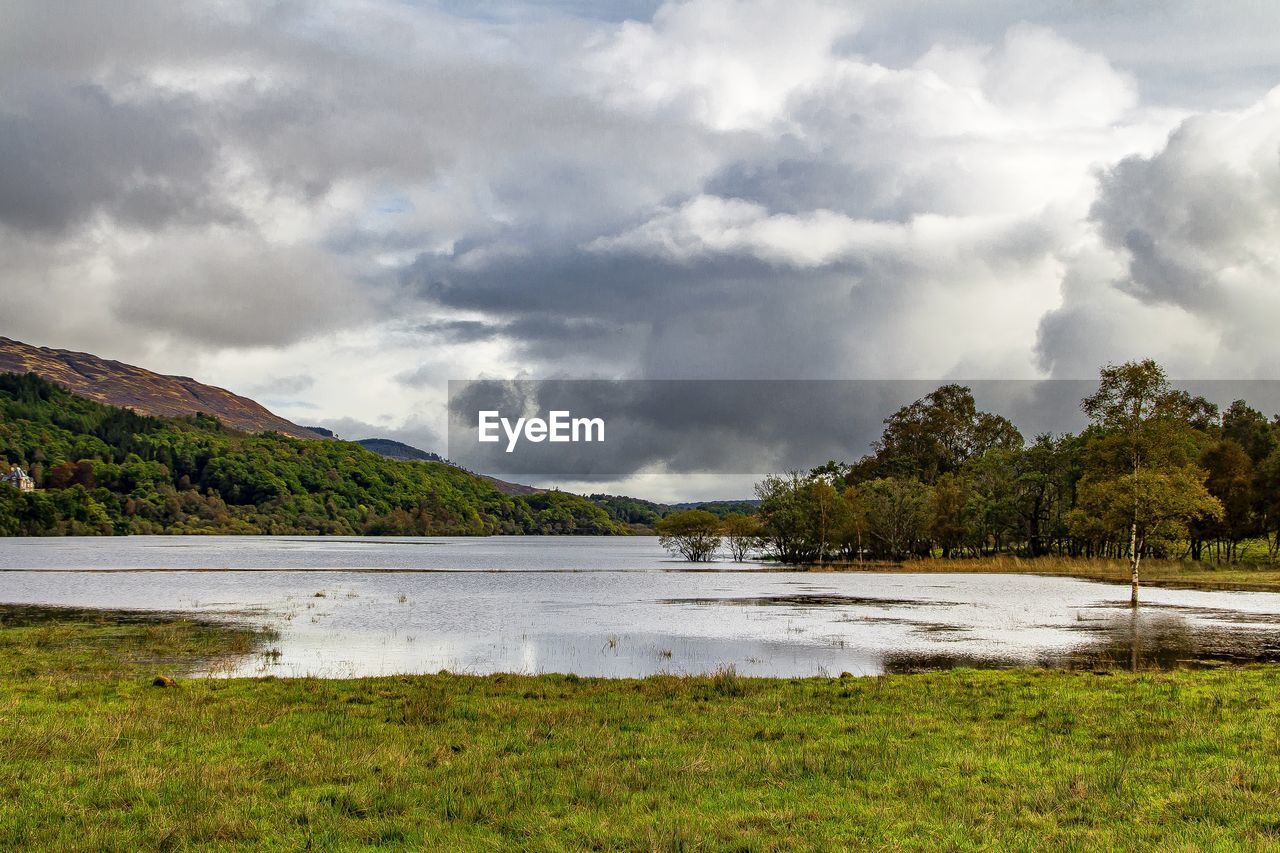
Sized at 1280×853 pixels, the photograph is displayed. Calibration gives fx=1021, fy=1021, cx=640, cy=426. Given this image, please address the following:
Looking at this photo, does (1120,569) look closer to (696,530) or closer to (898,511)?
(898,511)

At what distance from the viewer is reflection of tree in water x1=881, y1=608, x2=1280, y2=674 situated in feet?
93.6

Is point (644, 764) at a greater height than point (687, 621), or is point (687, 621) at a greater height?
point (644, 764)

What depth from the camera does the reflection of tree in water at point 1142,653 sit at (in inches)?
1123

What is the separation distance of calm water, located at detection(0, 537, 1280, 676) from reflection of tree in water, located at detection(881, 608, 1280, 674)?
0.09 meters

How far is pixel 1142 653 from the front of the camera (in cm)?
3144

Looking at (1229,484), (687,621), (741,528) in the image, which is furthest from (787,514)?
(687,621)

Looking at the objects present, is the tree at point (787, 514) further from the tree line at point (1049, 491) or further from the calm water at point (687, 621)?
the calm water at point (687, 621)

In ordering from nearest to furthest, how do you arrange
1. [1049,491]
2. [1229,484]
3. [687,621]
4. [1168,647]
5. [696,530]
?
1. [1168,647]
2. [687,621]
3. [1229,484]
4. [1049,491]
5. [696,530]

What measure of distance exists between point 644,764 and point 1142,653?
23573 mm

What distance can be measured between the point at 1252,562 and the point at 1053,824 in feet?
340

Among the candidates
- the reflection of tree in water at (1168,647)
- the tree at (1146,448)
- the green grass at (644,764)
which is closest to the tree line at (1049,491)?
the tree at (1146,448)

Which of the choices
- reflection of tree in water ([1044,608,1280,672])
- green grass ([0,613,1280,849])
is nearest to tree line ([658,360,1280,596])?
reflection of tree in water ([1044,608,1280,672])

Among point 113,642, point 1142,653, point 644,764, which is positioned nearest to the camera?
point 644,764

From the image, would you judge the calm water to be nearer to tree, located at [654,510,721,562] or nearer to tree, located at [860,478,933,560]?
tree, located at [860,478,933,560]
